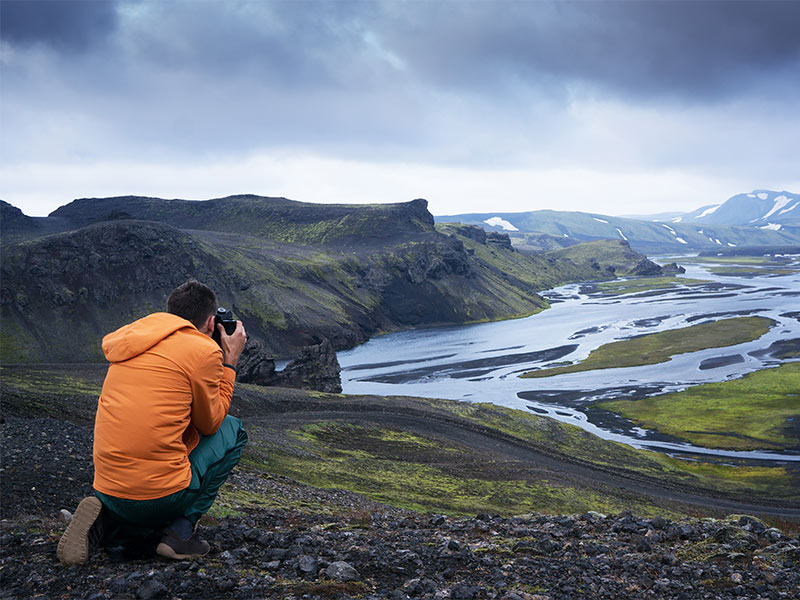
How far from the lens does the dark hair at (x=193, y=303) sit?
24.5 feet

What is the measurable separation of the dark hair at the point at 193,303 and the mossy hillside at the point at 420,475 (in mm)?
20289

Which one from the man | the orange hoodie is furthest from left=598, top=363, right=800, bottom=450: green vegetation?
the orange hoodie

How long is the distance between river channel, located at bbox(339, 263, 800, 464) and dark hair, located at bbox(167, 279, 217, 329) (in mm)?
60673

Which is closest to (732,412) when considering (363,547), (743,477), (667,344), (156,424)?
(743,477)

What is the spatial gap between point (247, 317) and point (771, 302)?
15030cm

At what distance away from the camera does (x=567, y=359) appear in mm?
108062

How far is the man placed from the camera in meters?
6.76

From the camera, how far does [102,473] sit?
692 centimetres

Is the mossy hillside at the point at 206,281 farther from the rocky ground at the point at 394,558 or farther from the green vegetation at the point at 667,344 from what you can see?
the rocky ground at the point at 394,558

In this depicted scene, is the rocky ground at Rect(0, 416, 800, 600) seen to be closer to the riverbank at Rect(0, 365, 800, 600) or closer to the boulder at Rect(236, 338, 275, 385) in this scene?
the riverbank at Rect(0, 365, 800, 600)

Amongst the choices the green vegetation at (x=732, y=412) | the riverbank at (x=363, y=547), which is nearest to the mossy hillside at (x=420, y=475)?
the riverbank at (x=363, y=547)

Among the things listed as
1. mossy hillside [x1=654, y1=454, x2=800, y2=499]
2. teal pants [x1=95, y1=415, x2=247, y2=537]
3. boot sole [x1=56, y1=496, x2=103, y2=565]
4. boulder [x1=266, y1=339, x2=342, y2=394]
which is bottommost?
mossy hillside [x1=654, y1=454, x2=800, y2=499]

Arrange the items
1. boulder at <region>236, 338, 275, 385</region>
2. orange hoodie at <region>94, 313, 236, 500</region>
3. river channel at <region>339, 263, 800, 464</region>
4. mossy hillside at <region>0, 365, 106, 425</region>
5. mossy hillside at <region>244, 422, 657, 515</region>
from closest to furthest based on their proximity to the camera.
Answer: orange hoodie at <region>94, 313, 236, 500</region>
mossy hillside at <region>244, 422, 657, 515</region>
mossy hillside at <region>0, 365, 106, 425</region>
boulder at <region>236, 338, 275, 385</region>
river channel at <region>339, 263, 800, 464</region>

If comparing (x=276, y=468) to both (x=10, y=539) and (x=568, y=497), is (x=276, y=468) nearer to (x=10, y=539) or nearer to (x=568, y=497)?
(x=568, y=497)
